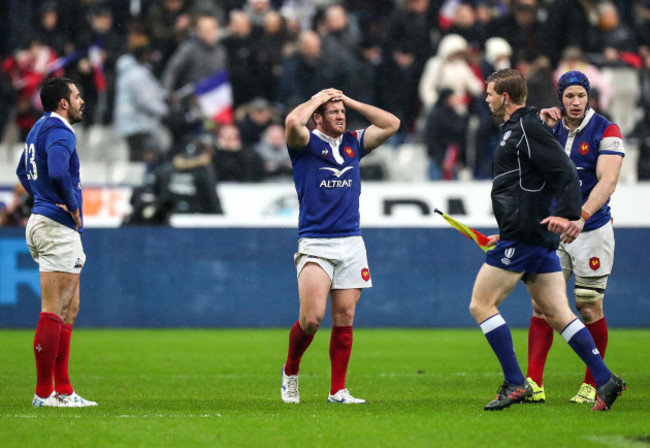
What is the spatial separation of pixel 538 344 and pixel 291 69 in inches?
420

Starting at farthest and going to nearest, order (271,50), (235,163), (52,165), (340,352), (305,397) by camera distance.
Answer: (271,50) → (235,163) → (305,397) → (340,352) → (52,165)

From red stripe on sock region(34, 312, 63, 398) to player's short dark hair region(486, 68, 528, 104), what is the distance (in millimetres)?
3574

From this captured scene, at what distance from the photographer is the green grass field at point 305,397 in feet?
20.7

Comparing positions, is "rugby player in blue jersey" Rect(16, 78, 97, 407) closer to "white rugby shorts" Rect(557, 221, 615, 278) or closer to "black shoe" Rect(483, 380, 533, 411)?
"black shoe" Rect(483, 380, 533, 411)

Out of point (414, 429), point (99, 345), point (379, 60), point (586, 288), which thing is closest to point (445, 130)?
point (379, 60)

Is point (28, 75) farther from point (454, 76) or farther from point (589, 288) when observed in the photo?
point (589, 288)

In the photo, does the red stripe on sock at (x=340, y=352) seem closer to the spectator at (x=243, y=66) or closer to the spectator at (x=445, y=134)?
the spectator at (x=445, y=134)

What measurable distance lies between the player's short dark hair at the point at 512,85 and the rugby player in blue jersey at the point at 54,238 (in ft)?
10.1

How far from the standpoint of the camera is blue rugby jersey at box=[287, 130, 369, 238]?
7.96 meters

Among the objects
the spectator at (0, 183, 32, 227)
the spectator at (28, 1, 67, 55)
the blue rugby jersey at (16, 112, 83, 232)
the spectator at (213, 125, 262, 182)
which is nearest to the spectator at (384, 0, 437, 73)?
the spectator at (213, 125, 262, 182)

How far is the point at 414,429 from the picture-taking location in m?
6.61

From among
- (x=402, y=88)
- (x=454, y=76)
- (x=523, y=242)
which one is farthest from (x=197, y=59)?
(x=523, y=242)

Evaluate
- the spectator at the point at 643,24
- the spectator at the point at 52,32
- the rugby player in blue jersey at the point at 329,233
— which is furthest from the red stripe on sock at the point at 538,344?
the spectator at the point at 52,32

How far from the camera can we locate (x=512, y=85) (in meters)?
7.38
